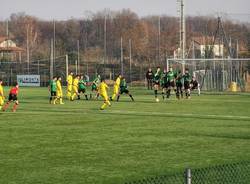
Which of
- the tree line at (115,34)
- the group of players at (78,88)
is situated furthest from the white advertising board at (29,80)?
the group of players at (78,88)

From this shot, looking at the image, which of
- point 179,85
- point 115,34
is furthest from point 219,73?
point 115,34

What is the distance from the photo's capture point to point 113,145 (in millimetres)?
16375

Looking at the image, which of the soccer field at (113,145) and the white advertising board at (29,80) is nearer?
the soccer field at (113,145)

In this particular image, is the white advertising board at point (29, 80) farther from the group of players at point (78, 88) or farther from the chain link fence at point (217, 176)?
the chain link fence at point (217, 176)

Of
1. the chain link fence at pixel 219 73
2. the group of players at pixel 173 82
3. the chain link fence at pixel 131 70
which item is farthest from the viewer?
the chain link fence at pixel 131 70

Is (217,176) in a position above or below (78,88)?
below

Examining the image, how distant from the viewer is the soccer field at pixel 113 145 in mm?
12398

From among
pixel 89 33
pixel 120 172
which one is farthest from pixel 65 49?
pixel 120 172

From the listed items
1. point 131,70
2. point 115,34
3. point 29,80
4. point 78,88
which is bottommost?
point 78,88

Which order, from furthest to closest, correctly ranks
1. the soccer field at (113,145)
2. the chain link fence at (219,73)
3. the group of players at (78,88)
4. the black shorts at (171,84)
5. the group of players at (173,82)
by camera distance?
the chain link fence at (219,73), the group of players at (173,82), the black shorts at (171,84), the group of players at (78,88), the soccer field at (113,145)

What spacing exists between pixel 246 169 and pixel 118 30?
9506 centimetres

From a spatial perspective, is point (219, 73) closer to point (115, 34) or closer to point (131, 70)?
point (131, 70)

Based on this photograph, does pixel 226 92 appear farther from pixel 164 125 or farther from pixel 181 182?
pixel 181 182

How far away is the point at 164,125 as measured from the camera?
21.9 m
